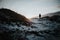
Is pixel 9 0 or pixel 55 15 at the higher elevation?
pixel 9 0

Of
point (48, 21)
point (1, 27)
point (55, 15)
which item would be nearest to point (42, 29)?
point (48, 21)

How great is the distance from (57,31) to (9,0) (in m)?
1.06

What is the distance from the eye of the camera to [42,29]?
2.15 metres

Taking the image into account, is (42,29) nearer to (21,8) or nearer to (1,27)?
(21,8)

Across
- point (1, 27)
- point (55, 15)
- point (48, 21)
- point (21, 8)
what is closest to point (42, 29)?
point (48, 21)

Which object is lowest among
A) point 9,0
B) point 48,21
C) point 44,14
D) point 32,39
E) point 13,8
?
point 32,39

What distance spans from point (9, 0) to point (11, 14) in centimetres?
27

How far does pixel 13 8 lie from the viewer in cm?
218

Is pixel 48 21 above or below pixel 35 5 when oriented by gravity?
below

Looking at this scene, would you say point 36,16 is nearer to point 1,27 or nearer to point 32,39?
point 32,39

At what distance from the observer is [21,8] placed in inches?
86.1

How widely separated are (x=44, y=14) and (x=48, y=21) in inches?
5.9

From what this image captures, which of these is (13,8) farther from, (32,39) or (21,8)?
(32,39)

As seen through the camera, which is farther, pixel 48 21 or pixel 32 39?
pixel 48 21
